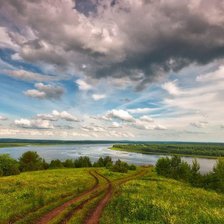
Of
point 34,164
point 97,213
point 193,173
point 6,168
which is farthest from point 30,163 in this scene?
point 97,213

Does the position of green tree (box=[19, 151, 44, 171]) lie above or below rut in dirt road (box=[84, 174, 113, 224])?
above

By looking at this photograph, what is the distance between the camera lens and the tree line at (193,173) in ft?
200

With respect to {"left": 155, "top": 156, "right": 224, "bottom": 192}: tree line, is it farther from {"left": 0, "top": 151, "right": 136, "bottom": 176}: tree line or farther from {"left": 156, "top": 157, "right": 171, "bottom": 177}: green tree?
{"left": 0, "top": 151, "right": 136, "bottom": 176}: tree line

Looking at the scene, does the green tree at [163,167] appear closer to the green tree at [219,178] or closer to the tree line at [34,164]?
the tree line at [34,164]

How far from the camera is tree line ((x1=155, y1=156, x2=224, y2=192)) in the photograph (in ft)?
200

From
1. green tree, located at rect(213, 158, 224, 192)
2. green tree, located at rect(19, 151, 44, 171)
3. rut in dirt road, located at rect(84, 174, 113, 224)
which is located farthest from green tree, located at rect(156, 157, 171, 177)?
rut in dirt road, located at rect(84, 174, 113, 224)

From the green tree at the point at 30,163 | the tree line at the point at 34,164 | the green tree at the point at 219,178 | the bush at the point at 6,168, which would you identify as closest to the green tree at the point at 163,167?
the tree line at the point at 34,164

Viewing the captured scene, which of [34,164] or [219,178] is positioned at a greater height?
[34,164]

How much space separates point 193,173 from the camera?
68750 millimetres

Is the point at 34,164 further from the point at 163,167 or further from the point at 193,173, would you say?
the point at 193,173

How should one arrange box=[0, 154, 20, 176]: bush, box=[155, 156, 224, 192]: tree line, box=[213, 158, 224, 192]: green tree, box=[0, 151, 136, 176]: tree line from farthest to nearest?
box=[0, 151, 136, 176]: tree line
box=[0, 154, 20, 176]: bush
box=[155, 156, 224, 192]: tree line
box=[213, 158, 224, 192]: green tree

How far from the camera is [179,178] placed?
74.3m

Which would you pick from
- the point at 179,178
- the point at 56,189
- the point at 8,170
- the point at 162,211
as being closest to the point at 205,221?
the point at 162,211

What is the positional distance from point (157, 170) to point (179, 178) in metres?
7.20
